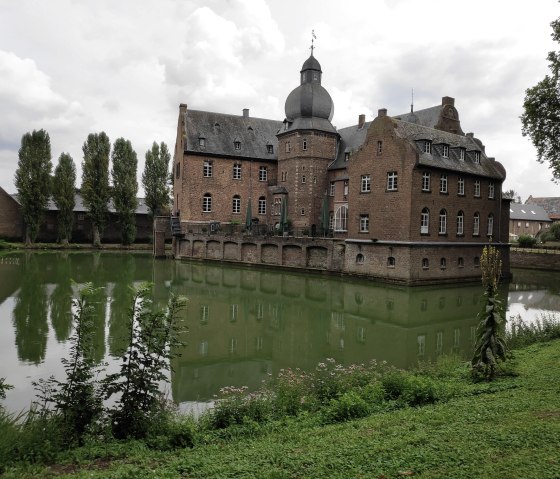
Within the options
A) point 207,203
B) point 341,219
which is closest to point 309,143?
point 341,219

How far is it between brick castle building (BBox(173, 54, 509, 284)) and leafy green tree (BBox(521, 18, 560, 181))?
5.79 metres

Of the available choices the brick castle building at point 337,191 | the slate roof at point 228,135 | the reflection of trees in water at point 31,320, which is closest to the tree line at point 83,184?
the brick castle building at point 337,191

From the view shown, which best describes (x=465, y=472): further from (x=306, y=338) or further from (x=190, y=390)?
(x=306, y=338)

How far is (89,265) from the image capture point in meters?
32.0

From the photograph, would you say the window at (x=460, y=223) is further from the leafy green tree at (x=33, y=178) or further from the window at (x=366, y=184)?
the leafy green tree at (x=33, y=178)

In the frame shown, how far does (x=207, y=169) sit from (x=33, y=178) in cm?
1818

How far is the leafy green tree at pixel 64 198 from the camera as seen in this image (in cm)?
4769

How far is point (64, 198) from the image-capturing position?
156ft

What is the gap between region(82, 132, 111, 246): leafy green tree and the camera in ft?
159

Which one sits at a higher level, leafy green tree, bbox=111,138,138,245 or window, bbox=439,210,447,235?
leafy green tree, bbox=111,138,138,245

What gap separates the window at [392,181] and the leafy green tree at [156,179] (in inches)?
1310

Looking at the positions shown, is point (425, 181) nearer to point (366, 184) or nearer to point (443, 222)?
point (443, 222)

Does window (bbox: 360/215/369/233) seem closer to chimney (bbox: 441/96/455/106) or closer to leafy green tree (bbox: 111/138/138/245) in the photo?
chimney (bbox: 441/96/455/106)

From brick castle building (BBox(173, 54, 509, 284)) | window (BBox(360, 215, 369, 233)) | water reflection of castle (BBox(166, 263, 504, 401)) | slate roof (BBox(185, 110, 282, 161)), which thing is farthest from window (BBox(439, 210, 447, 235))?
slate roof (BBox(185, 110, 282, 161))
